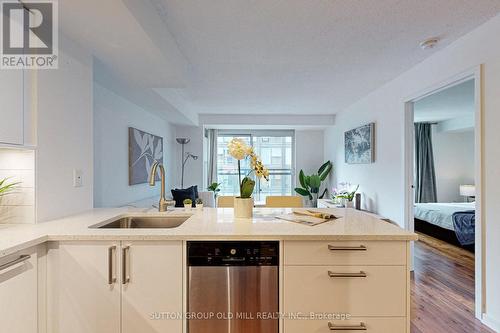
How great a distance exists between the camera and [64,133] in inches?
70.1

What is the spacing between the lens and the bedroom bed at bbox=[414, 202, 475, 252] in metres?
3.79

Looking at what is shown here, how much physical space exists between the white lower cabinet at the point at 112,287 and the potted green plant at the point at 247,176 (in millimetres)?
521

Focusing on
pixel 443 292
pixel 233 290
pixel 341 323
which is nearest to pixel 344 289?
pixel 341 323

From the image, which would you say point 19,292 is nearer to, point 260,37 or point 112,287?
point 112,287

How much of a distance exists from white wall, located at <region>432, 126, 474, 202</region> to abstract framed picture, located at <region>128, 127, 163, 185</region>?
644 centimetres

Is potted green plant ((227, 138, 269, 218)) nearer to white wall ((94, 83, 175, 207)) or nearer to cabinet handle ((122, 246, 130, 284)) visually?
cabinet handle ((122, 246, 130, 284))

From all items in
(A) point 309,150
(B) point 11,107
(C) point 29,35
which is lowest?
(B) point 11,107

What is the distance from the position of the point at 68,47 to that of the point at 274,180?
224 inches

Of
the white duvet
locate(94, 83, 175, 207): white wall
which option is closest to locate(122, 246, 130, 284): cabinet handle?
locate(94, 83, 175, 207): white wall

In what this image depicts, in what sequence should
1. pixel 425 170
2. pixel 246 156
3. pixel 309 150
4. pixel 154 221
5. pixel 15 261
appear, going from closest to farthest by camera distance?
pixel 15 261, pixel 246 156, pixel 154 221, pixel 425 170, pixel 309 150

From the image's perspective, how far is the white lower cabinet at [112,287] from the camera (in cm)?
135

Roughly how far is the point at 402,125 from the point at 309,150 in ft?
12.1

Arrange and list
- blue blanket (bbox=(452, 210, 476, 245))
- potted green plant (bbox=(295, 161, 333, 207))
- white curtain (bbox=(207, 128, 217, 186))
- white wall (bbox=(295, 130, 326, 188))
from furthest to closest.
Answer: white wall (bbox=(295, 130, 326, 188)) < white curtain (bbox=(207, 128, 217, 186)) < potted green plant (bbox=(295, 161, 333, 207)) < blue blanket (bbox=(452, 210, 476, 245))

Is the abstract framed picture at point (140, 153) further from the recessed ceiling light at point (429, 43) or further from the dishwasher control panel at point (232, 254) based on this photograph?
the recessed ceiling light at point (429, 43)
